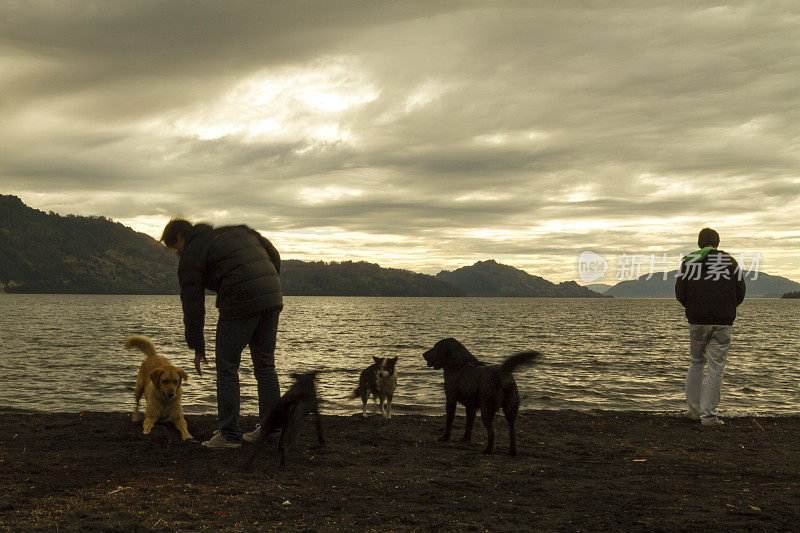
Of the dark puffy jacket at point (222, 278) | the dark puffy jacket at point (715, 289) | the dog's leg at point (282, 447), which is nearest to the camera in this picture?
the dog's leg at point (282, 447)

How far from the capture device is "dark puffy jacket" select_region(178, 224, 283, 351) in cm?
543

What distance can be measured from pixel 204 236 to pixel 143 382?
9.84 feet

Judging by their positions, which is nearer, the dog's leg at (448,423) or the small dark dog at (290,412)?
the small dark dog at (290,412)

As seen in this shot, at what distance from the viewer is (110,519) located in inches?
147

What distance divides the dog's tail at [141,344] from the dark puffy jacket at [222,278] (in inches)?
102

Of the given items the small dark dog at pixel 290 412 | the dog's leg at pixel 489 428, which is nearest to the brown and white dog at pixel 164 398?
the small dark dog at pixel 290 412

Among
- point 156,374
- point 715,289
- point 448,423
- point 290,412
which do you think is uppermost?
point 715,289

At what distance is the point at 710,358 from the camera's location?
315 inches

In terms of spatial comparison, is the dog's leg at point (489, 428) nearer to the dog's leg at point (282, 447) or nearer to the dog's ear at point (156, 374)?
the dog's leg at point (282, 447)

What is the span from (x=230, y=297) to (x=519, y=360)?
10.1ft

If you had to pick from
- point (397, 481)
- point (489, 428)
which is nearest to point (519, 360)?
point (489, 428)

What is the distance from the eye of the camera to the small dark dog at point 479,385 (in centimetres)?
599

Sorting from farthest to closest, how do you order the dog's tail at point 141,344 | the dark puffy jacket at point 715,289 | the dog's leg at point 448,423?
the dark puffy jacket at point 715,289 < the dog's tail at point 141,344 < the dog's leg at point 448,423

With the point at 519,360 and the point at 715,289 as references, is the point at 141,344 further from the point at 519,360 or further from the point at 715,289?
the point at 715,289
